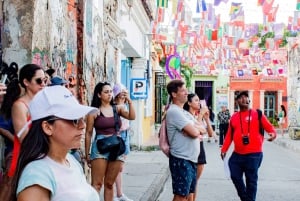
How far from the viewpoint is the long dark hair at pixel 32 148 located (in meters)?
2.64

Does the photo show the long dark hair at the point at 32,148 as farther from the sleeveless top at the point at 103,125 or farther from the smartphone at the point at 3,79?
the sleeveless top at the point at 103,125

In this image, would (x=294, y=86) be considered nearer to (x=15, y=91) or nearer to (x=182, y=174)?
(x=182, y=174)

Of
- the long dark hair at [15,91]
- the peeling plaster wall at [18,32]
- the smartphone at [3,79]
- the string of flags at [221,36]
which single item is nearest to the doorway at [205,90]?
the string of flags at [221,36]

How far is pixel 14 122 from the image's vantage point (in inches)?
191

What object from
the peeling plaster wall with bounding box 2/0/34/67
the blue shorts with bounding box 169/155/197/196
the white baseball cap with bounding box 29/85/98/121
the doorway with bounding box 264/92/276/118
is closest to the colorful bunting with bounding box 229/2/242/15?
the blue shorts with bounding box 169/155/197/196

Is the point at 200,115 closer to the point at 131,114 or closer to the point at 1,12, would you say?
the point at 131,114

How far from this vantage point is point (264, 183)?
12.0 m

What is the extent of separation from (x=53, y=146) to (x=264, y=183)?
9847 millimetres

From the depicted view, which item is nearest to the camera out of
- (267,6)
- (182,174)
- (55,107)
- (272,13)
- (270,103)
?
(55,107)

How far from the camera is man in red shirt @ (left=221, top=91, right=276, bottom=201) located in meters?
7.79

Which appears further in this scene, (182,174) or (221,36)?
(221,36)

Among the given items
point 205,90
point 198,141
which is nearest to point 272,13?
point 198,141

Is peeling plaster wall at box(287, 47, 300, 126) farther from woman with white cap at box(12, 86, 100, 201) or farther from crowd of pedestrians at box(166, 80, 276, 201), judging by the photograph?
woman with white cap at box(12, 86, 100, 201)

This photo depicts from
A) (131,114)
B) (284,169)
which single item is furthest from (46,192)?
(284,169)
